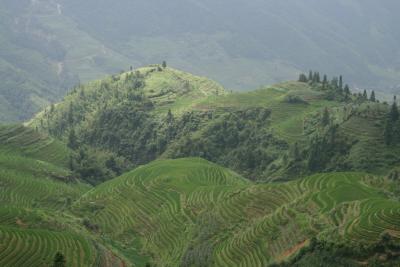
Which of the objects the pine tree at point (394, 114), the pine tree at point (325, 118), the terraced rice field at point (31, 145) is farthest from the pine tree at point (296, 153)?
the terraced rice field at point (31, 145)

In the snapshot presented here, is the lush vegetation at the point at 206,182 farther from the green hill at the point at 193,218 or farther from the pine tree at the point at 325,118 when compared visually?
the pine tree at the point at 325,118

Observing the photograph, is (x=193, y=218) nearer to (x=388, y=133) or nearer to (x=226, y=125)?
(x=388, y=133)

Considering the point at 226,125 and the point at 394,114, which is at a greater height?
the point at 394,114

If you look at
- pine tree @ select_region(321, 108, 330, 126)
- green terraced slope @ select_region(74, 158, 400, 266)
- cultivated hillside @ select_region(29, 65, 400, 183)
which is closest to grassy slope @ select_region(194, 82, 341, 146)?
cultivated hillside @ select_region(29, 65, 400, 183)

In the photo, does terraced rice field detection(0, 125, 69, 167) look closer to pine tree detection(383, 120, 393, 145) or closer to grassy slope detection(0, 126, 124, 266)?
grassy slope detection(0, 126, 124, 266)

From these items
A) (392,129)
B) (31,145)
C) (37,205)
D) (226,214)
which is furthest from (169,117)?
(226,214)

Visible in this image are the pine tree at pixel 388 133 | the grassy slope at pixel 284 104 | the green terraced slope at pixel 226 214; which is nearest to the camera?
the green terraced slope at pixel 226 214

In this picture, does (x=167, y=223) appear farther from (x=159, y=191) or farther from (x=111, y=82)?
(x=111, y=82)
